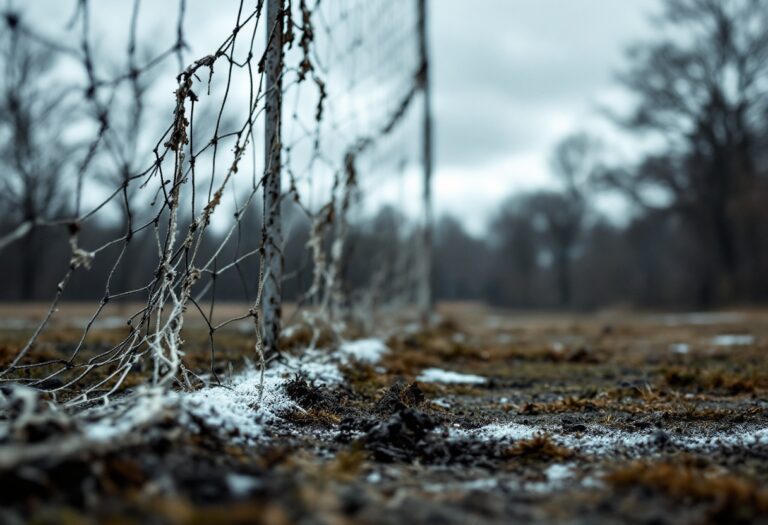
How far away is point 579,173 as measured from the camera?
33.2 metres

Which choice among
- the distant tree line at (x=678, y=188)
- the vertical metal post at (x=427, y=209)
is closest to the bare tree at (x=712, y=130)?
the distant tree line at (x=678, y=188)

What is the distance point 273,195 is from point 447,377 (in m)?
1.13

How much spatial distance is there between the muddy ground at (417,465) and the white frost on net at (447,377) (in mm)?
411

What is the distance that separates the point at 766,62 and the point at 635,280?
10.6m

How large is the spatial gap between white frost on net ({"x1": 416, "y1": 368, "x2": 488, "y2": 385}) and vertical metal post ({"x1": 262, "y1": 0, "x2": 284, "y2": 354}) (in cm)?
66

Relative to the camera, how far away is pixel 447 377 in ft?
8.94

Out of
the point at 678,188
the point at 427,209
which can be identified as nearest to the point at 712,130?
the point at 678,188

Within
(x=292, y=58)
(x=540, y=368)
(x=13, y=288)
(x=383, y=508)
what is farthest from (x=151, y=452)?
(x=13, y=288)

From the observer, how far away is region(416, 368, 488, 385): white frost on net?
8.59 feet

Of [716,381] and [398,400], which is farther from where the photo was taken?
[716,381]

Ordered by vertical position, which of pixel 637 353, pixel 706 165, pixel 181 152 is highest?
pixel 706 165

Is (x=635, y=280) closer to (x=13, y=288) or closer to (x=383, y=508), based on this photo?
(x=13, y=288)

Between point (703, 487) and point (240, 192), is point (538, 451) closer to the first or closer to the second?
point (703, 487)

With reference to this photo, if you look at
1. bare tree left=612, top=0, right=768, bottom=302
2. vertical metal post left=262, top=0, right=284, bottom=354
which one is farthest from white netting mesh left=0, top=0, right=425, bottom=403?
bare tree left=612, top=0, right=768, bottom=302
